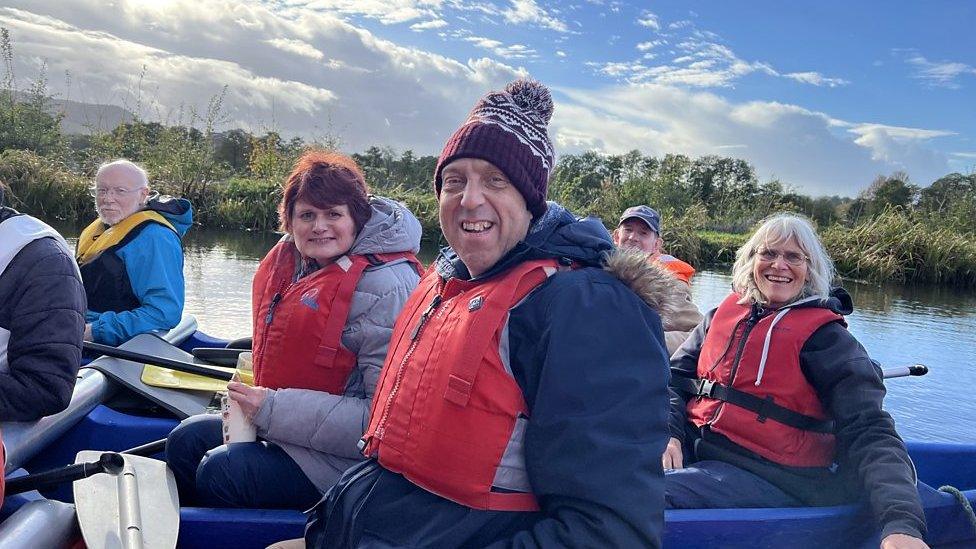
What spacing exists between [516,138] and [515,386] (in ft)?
1.31

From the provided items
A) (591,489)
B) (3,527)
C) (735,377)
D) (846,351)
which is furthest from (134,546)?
(846,351)

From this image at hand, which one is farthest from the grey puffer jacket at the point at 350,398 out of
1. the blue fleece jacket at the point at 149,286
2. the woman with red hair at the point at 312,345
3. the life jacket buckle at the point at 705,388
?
the blue fleece jacket at the point at 149,286

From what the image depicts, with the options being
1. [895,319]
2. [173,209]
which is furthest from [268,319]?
[895,319]

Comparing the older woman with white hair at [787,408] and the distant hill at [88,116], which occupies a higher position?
the distant hill at [88,116]

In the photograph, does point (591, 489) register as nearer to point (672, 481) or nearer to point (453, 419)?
point (453, 419)

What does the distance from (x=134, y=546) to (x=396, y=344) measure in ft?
2.26

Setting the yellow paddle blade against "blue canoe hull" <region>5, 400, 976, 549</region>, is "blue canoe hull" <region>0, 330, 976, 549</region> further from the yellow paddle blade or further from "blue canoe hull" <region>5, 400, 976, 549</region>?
the yellow paddle blade

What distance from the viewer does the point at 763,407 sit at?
6.82 feet

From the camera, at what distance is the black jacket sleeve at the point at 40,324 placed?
68.8 inches

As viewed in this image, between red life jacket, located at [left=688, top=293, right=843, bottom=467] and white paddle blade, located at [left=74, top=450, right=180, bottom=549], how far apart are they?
4.90ft

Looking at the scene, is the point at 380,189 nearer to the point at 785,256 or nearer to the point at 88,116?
the point at 88,116

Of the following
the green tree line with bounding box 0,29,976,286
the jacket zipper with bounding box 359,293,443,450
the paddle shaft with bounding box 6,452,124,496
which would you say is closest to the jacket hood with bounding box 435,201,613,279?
the jacket zipper with bounding box 359,293,443,450

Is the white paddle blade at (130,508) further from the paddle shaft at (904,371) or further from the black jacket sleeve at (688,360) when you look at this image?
the paddle shaft at (904,371)

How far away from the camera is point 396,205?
208 centimetres
